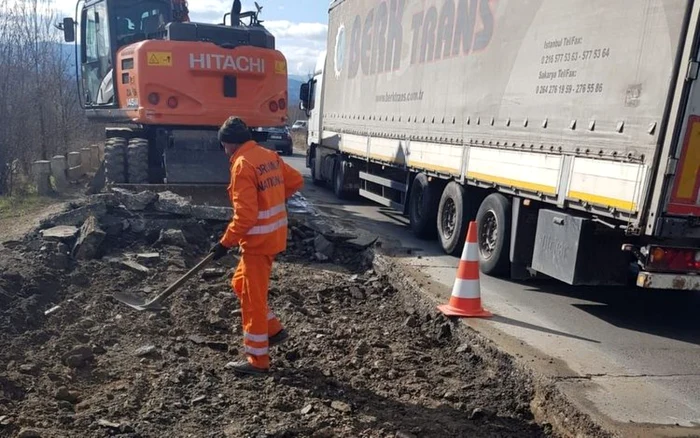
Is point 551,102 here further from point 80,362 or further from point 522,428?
point 80,362

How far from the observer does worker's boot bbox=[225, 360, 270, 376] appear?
183 inches

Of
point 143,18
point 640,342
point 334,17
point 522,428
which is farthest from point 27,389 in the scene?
point 334,17

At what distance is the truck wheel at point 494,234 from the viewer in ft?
23.5

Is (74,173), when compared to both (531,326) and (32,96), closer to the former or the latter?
(32,96)

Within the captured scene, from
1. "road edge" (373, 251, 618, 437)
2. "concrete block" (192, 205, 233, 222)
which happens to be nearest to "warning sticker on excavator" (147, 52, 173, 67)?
"concrete block" (192, 205, 233, 222)

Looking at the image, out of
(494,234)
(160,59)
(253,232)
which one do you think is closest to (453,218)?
(494,234)

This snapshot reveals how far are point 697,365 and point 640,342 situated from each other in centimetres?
55

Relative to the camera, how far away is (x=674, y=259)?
5.42 metres

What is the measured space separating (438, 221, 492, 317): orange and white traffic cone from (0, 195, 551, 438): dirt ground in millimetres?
221

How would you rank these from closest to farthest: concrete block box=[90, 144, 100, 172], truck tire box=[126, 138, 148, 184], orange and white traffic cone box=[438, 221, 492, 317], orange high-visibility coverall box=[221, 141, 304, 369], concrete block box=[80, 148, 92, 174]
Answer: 1. orange high-visibility coverall box=[221, 141, 304, 369]
2. orange and white traffic cone box=[438, 221, 492, 317]
3. truck tire box=[126, 138, 148, 184]
4. concrete block box=[80, 148, 92, 174]
5. concrete block box=[90, 144, 100, 172]

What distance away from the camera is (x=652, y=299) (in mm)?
7129

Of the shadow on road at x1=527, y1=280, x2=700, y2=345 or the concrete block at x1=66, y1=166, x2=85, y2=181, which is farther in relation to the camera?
the concrete block at x1=66, y1=166, x2=85, y2=181

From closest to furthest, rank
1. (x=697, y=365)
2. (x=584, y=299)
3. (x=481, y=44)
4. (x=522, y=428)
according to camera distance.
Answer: (x=522, y=428), (x=697, y=365), (x=584, y=299), (x=481, y=44)

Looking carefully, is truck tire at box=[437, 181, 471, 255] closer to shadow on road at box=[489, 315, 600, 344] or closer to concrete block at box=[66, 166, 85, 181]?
shadow on road at box=[489, 315, 600, 344]
